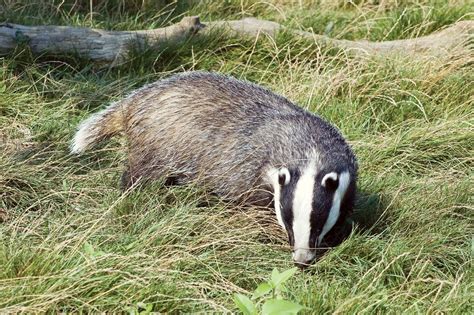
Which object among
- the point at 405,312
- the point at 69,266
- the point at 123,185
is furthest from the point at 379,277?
the point at 123,185

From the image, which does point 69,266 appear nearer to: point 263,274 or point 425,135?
point 263,274

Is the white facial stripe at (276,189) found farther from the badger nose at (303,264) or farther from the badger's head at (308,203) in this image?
the badger nose at (303,264)

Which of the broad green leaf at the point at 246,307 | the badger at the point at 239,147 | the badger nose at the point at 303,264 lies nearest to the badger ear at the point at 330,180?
the badger at the point at 239,147

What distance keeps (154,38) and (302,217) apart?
2804mm

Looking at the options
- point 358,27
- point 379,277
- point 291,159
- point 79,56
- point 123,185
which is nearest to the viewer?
point 379,277

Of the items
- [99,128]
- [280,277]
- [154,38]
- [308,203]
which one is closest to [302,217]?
[308,203]

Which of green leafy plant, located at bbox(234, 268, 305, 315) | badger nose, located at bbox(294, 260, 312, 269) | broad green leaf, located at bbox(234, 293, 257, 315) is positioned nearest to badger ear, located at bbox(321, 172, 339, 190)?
badger nose, located at bbox(294, 260, 312, 269)

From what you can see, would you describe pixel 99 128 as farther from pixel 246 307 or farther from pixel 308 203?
pixel 246 307

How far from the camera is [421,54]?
23.0 feet

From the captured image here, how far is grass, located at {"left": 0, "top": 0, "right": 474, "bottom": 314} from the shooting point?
150 inches

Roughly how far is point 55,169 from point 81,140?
27cm

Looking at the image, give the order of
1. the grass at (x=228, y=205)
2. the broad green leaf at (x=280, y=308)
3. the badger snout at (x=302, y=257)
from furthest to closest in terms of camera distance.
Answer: the badger snout at (x=302, y=257) < the grass at (x=228, y=205) < the broad green leaf at (x=280, y=308)

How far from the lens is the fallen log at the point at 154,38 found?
646 cm

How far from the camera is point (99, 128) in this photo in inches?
213
